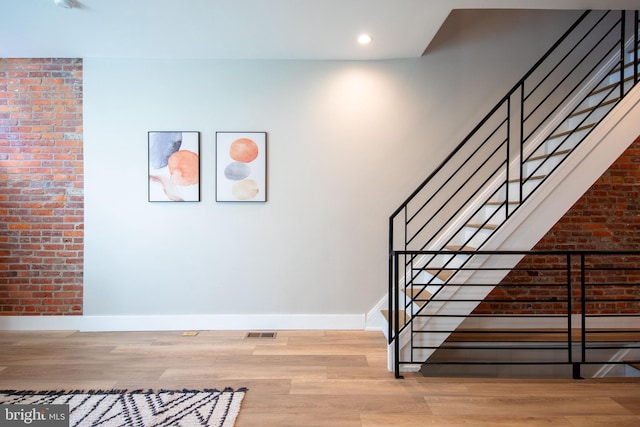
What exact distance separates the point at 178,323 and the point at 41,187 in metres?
1.93

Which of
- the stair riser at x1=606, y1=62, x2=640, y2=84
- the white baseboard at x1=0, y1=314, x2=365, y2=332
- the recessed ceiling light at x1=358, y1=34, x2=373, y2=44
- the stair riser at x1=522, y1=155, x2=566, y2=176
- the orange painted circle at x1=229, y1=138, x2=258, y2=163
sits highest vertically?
the recessed ceiling light at x1=358, y1=34, x2=373, y2=44

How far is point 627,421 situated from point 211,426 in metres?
2.34

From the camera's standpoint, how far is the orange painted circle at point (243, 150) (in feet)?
14.0

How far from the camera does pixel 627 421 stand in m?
2.41

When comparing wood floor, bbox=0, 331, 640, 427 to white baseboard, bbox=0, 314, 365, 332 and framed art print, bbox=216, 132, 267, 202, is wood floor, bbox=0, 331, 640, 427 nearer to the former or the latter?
white baseboard, bbox=0, 314, 365, 332

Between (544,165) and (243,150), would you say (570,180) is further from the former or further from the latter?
(243,150)

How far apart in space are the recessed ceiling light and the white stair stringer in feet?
6.19

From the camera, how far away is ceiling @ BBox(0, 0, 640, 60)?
3174 millimetres

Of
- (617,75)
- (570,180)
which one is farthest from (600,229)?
(570,180)

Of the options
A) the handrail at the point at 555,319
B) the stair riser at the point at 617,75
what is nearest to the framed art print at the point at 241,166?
the handrail at the point at 555,319

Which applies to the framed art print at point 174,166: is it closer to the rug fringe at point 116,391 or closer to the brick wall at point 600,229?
the rug fringe at point 116,391

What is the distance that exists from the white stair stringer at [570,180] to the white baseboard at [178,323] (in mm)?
1267

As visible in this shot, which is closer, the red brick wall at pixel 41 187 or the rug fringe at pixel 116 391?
the rug fringe at pixel 116 391

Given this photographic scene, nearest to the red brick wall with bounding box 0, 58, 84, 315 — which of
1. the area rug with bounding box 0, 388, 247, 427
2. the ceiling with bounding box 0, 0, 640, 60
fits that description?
the ceiling with bounding box 0, 0, 640, 60
